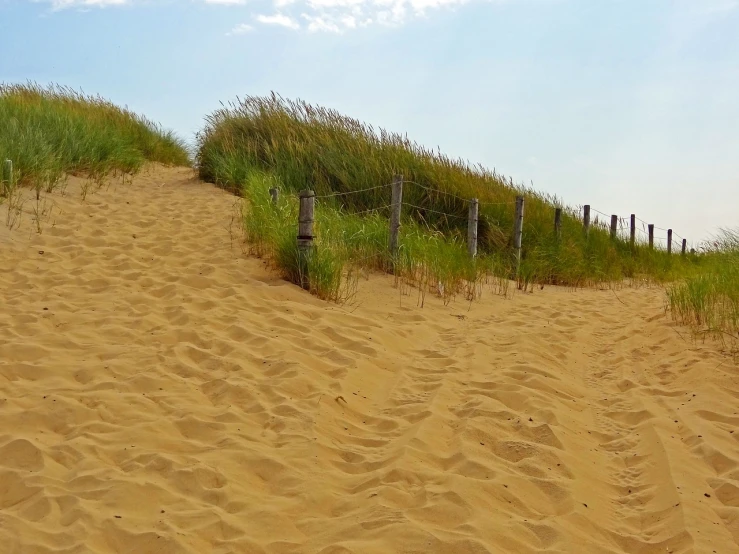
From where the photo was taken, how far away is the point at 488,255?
10383 millimetres

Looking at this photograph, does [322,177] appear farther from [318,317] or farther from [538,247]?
[318,317]

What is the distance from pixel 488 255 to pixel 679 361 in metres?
5.30

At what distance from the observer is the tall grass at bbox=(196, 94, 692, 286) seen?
10.8 m

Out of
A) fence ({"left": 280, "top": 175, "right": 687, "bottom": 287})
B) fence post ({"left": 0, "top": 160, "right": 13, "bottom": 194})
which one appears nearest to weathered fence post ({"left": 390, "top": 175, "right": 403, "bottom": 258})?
fence ({"left": 280, "top": 175, "right": 687, "bottom": 287})

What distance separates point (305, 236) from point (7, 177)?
423cm

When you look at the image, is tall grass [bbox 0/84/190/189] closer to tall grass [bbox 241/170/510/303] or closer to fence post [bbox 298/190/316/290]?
tall grass [bbox 241/170/510/303]

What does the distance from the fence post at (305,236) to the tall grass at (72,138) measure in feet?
14.4

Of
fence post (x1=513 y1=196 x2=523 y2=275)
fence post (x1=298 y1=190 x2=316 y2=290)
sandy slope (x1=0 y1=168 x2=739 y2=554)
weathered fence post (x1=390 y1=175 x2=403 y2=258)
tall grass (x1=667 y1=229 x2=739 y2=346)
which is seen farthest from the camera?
fence post (x1=513 y1=196 x2=523 y2=275)

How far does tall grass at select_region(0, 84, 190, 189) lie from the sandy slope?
3176 millimetres

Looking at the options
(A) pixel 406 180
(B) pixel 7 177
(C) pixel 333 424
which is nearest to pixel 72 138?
(B) pixel 7 177

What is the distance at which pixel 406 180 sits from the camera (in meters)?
11.2

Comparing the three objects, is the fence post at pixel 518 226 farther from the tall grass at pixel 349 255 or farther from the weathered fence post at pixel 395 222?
the weathered fence post at pixel 395 222

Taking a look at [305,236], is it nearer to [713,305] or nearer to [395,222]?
[395,222]

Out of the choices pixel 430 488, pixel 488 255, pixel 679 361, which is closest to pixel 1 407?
pixel 430 488
